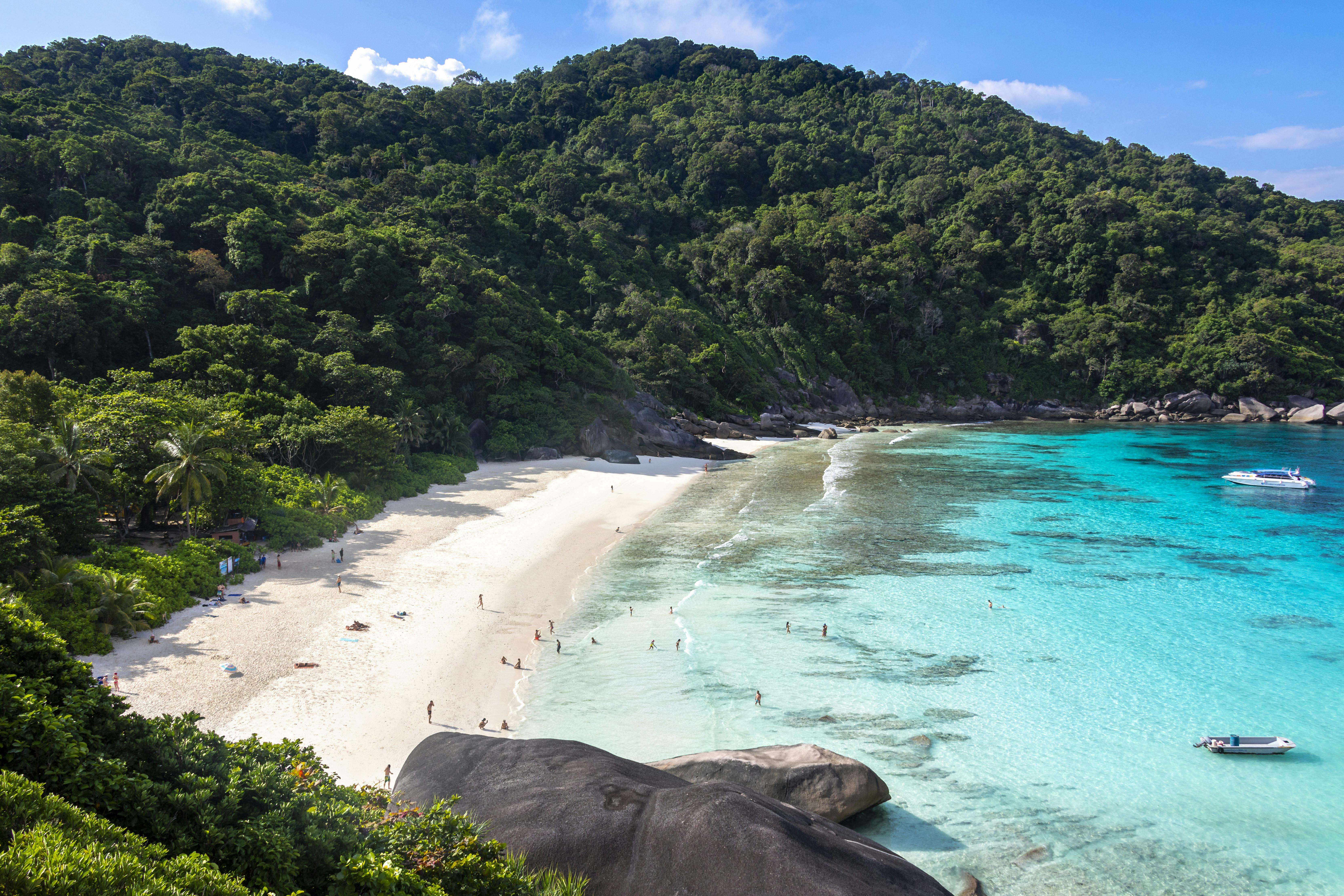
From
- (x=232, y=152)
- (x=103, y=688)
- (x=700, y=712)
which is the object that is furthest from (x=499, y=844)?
(x=232, y=152)

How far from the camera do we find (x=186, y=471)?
24.1 meters

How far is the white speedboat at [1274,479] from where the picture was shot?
1721 inches

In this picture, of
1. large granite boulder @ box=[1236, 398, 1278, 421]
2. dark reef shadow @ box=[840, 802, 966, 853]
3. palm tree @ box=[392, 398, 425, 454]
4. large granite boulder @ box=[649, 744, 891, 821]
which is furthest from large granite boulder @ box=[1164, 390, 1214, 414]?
large granite boulder @ box=[649, 744, 891, 821]

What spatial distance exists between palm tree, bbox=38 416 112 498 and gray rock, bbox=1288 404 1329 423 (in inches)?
4326

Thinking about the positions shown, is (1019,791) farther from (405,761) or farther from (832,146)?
(832,146)

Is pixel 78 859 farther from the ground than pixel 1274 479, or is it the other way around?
pixel 78 859

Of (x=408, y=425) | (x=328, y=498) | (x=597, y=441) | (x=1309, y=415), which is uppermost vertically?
(x=408, y=425)

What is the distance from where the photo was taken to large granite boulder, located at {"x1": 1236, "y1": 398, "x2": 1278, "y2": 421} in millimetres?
80688

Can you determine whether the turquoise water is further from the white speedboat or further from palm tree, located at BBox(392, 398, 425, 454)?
palm tree, located at BBox(392, 398, 425, 454)

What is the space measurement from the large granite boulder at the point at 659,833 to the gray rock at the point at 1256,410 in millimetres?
99392

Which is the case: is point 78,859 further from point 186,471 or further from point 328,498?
point 328,498

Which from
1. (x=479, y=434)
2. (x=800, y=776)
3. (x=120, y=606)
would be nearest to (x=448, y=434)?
(x=479, y=434)

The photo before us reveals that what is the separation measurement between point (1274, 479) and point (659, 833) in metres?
54.5

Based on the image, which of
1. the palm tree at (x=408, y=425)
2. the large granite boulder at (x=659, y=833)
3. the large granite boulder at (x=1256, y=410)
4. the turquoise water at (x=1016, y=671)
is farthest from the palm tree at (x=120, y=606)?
the large granite boulder at (x=1256, y=410)
